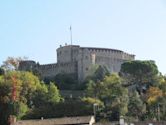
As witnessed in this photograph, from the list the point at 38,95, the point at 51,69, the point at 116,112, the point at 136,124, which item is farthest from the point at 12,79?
the point at 51,69

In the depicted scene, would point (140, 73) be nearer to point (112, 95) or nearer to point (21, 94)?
point (112, 95)

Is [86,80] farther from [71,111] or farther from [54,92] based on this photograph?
[71,111]

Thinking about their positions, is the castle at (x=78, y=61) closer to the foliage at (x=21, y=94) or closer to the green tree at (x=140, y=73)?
the green tree at (x=140, y=73)

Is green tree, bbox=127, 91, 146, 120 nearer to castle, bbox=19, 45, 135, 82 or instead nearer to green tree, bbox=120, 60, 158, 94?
green tree, bbox=120, 60, 158, 94

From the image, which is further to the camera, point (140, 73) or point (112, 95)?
point (140, 73)

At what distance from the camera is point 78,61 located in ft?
358

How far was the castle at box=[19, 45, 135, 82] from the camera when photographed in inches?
4237

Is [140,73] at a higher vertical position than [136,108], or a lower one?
higher

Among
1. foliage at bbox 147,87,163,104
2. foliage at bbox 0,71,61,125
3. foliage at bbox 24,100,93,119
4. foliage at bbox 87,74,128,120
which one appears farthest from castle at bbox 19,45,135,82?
Answer: foliage at bbox 24,100,93,119

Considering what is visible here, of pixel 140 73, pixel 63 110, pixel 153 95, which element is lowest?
pixel 63 110

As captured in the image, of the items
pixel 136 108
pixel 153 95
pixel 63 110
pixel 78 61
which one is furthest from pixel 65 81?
pixel 136 108

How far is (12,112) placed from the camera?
64188 millimetres

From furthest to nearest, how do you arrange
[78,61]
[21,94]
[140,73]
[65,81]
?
[78,61] → [65,81] → [140,73] → [21,94]

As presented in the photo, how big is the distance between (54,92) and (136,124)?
28.3 metres
